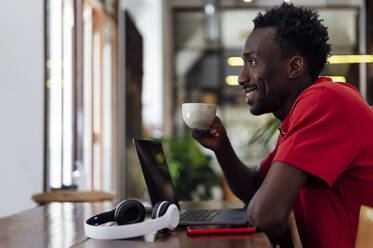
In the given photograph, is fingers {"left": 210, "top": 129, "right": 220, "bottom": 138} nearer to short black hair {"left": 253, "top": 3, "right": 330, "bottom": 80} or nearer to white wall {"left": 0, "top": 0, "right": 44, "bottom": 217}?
short black hair {"left": 253, "top": 3, "right": 330, "bottom": 80}

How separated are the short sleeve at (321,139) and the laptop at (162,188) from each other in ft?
0.71

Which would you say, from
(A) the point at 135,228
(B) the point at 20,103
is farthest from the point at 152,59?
(A) the point at 135,228

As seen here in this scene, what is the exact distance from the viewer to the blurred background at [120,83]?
2344 millimetres

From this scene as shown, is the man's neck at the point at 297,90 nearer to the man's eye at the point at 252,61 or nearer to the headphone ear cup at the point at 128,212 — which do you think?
the man's eye at the point at 252,61

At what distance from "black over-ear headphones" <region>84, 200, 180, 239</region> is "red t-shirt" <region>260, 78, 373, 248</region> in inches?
11.8

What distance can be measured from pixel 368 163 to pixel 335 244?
23 centimetres

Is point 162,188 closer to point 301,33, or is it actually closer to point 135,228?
point 135,228

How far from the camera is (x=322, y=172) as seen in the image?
108cm

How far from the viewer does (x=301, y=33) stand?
138cm

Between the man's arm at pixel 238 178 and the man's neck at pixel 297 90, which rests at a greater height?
the man's neck at pixel 297 90

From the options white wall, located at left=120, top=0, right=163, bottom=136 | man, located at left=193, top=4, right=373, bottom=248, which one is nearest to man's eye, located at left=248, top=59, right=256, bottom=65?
man, located at left=193, top=4, right=373, bottom=248

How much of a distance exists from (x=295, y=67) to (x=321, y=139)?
0.34 metres

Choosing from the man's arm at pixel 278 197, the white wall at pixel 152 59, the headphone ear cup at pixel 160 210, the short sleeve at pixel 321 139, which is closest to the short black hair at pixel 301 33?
the short sleeve at pixel 321 139

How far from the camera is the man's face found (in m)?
1.36
